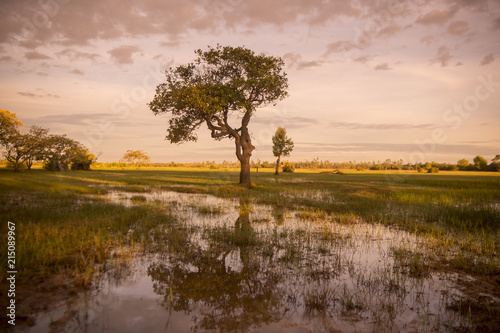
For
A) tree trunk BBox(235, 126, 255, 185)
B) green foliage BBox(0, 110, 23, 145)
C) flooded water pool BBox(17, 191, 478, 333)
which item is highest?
green foliage BBox(0, 110, 23, 145)

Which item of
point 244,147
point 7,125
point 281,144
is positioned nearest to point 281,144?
point 281,144

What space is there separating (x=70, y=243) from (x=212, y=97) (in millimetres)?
18918

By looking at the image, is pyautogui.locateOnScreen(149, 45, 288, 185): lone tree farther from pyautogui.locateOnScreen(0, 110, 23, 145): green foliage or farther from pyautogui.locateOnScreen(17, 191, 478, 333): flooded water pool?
pyautogui.locateOnScreen(0, 110, 23, 145): green foliage

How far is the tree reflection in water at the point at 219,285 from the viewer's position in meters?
3.82

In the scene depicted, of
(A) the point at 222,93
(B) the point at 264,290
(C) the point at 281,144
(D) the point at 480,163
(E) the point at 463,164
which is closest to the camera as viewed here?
(B) the point at 264,290

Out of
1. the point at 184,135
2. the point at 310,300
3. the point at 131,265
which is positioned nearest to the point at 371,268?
the point at 310,300

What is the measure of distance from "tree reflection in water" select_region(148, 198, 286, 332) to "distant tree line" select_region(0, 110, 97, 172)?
181ft

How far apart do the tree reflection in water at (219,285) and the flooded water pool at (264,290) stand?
0.06 feet

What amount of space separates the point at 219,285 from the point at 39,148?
2475 inches

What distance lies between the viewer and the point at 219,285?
4.82m

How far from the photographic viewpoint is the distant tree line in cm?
4508

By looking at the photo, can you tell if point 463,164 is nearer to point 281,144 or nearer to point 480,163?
point 480,163

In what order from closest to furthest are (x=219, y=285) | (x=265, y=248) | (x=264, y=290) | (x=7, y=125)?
(x=264, y=290), (x=219, y=285), (x=265, y=248), (x=7, y=125)

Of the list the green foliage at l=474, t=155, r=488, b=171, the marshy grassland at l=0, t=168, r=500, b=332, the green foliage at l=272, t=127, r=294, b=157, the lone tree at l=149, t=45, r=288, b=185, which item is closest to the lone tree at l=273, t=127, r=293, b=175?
the green foliage at l=272, t=127, r=294, b=157
